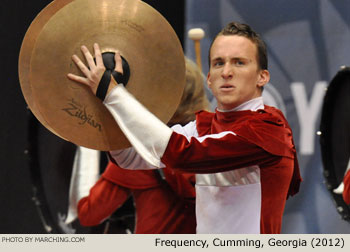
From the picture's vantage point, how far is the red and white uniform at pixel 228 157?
7.96ft

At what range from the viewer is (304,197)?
12.9ft

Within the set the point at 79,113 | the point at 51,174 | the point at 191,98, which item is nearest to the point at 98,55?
the point at 79,113

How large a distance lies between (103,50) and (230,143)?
1.58 feet

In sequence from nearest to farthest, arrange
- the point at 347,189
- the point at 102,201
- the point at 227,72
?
the point at 227,72 → the point at 347,189 → the point at 102,201

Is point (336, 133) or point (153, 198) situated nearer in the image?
point (153, 198)

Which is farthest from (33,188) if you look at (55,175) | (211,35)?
(211,35)

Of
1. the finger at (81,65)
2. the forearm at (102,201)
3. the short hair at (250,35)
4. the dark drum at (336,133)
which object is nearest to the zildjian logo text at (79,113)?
the finger at (81,65)

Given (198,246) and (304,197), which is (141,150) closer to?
(198,246)

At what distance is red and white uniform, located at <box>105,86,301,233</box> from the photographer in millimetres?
2425

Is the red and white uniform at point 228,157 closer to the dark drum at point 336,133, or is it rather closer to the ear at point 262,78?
the ear at point 262,78

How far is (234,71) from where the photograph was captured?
2.59 meters

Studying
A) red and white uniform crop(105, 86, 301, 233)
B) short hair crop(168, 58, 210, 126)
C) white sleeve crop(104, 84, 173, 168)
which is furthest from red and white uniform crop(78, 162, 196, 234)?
white sleeve crop(104, 84, 173, 168)

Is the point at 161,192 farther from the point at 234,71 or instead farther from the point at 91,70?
the point at 91,70

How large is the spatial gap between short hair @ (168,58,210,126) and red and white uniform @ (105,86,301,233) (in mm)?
361
